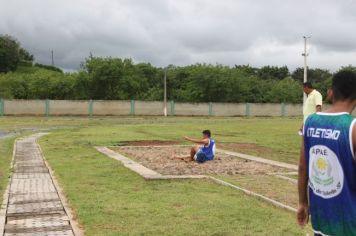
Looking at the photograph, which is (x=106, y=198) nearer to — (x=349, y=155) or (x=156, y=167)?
(x=156, y=167)

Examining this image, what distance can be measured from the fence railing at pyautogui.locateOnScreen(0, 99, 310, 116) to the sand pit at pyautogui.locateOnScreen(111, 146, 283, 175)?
4121cm

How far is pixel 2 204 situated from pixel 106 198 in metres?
1.63

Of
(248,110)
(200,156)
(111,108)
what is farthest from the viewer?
(248,110)

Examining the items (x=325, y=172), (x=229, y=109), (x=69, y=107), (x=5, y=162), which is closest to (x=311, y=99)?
(x=325, y=172)

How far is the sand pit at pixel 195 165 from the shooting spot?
501 inches

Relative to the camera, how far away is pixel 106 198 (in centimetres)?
927

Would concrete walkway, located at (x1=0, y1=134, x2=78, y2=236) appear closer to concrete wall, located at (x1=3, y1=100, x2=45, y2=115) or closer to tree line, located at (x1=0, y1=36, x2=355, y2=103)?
concrete wall, located at (x1=3, y1=100, x2=45, y2=115)

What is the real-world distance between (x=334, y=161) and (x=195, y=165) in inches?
406

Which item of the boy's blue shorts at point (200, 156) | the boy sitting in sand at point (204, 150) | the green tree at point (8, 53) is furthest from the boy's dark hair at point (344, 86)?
the green tree at point (8, 53)

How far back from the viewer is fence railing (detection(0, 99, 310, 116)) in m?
56.9

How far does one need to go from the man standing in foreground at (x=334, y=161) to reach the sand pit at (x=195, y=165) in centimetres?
847

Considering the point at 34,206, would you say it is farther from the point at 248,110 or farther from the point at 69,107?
the point at 248,110

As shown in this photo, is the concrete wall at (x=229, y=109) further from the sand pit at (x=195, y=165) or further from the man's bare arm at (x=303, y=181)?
the man's bare arm at (x=303, y=181)

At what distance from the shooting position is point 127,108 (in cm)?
6044
